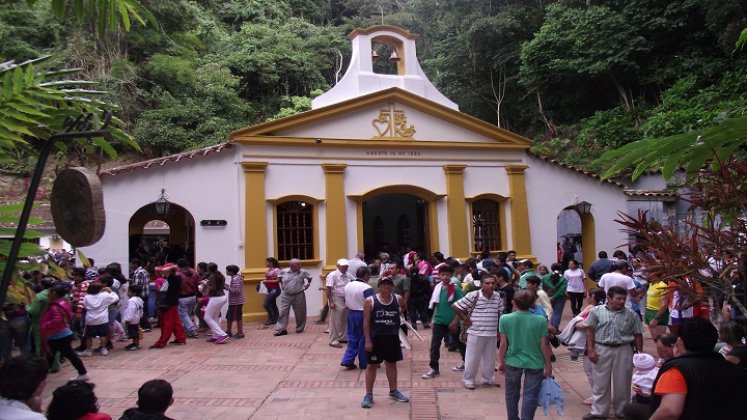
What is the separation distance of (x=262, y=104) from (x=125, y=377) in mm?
26561

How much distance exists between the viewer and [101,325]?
1001cm

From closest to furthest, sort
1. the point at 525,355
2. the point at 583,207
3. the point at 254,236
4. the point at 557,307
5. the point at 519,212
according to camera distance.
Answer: the point at 525,355, the point at 557,307, the point at 254,236, the point at 519,212, the point at 583,207

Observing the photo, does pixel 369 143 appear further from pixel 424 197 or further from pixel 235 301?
Answer: pixel 235 301

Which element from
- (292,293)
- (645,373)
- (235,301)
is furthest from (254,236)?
(645,373)

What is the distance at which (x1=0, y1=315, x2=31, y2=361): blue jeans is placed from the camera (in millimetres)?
8234

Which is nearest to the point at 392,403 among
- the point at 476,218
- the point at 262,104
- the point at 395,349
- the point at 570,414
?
the point at 395,349

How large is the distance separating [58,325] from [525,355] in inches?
255

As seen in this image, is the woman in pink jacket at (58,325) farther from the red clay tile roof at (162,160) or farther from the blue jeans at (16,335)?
the red clay tile roof at (162,160)

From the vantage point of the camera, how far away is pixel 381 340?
7.09 meters

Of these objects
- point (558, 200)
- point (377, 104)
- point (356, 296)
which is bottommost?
point (356, 296)

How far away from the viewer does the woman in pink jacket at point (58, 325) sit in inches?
324

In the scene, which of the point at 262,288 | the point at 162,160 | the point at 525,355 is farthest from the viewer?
the point at 162,160

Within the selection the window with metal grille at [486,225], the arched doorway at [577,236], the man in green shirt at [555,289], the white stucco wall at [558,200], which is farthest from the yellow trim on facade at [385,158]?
the man in green shirt at [555,289]

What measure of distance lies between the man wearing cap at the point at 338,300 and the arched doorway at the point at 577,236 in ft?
30.2
